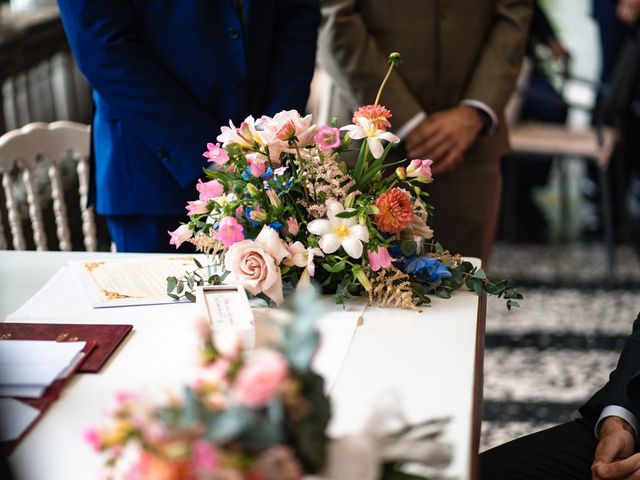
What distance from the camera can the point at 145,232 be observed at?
2115 mm

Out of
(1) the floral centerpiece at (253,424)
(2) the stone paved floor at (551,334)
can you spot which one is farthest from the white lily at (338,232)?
(2) the stone paved floor at (551,334)

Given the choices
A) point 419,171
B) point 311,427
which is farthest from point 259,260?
point 311,427

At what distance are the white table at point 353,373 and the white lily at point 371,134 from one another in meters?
0.27

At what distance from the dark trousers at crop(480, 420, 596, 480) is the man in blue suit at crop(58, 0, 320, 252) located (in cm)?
93

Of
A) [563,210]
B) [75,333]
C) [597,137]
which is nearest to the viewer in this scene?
[75,333]

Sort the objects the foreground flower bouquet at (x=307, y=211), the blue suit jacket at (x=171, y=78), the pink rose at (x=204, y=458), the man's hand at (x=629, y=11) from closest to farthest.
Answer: the pink rose at (x=204, y=458), the foreground flower bouquet at (x=307, y=211), the blue suit jacket at (x=171, y=78), the man's hand at (x=629, y=11)

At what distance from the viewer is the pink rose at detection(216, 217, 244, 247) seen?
139cm

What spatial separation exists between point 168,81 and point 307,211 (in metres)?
0.73

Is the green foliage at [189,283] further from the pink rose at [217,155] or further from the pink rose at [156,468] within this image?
the pink rose at [156,468]

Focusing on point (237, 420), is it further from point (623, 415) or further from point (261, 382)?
point (623, 415)

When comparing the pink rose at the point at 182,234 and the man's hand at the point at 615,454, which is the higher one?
the pink rose at the point at 182,234

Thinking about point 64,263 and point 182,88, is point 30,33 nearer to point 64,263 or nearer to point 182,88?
point 182,88

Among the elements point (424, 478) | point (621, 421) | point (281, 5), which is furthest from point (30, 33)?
point (424, 478)

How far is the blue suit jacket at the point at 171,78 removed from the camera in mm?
1968
